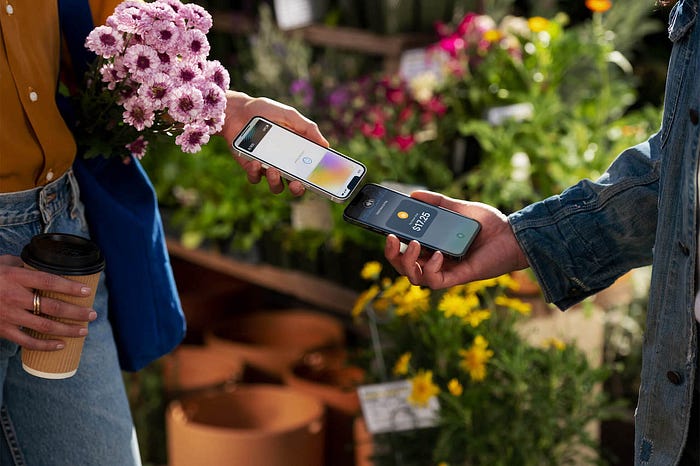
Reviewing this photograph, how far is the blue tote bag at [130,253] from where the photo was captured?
1.49 m

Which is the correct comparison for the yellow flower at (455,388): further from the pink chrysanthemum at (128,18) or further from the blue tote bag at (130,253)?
the pink chrysanthemum at (128,18)

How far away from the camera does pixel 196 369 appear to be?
306 cm

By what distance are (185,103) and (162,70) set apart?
6 cm

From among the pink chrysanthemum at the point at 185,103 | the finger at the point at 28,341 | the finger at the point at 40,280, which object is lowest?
the finger at the point at 28,341

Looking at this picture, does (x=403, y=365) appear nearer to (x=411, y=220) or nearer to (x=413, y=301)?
(x=413, y=301)

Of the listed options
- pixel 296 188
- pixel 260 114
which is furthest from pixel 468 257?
pixel 260 114

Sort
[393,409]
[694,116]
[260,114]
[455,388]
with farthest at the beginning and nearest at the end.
→ [393,409] → [455,388] → [260,114] → [694,116]

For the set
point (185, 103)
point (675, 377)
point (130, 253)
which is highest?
point (675, 377)

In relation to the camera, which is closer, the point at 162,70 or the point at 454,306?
the point at 162,70

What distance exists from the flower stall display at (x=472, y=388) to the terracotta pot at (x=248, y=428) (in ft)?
0.95

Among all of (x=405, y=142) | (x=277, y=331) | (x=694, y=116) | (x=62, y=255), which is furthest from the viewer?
(x=277, y=331)

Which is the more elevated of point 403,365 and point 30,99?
point 30,99

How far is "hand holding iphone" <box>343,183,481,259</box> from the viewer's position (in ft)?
4.54

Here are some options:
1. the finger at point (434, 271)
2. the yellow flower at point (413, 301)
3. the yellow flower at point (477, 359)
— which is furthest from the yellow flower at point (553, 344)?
the finger at point (434, 271)
